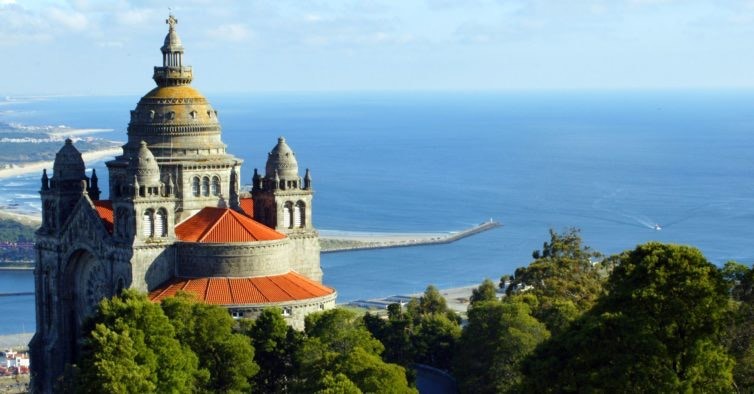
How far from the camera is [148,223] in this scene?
242ft

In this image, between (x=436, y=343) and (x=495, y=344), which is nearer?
(x=495, y=344)

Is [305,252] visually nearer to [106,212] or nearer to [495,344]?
[106,212]

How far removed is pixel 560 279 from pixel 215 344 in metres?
27.0

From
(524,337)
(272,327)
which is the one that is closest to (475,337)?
(524,337)

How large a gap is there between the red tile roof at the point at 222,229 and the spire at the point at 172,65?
899 cm

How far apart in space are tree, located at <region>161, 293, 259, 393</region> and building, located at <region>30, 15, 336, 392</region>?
8061 mm

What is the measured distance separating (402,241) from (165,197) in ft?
342

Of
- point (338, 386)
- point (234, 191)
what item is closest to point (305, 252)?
point (234, 191)

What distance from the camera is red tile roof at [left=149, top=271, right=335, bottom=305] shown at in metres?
71.9

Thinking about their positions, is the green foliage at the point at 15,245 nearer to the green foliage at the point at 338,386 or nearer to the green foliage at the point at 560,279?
the green foliage at the point at 560,279

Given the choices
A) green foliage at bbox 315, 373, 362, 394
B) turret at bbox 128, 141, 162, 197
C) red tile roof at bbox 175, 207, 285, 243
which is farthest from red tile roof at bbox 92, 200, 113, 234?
green foliage at bbox 315, 373, 362, 394

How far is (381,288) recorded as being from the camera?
474 ft

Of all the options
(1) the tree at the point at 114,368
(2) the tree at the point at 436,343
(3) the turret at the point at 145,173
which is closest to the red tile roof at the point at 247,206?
(3) the turret at the point at 145,173

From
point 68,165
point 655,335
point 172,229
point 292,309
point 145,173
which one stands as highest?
point 68,165
